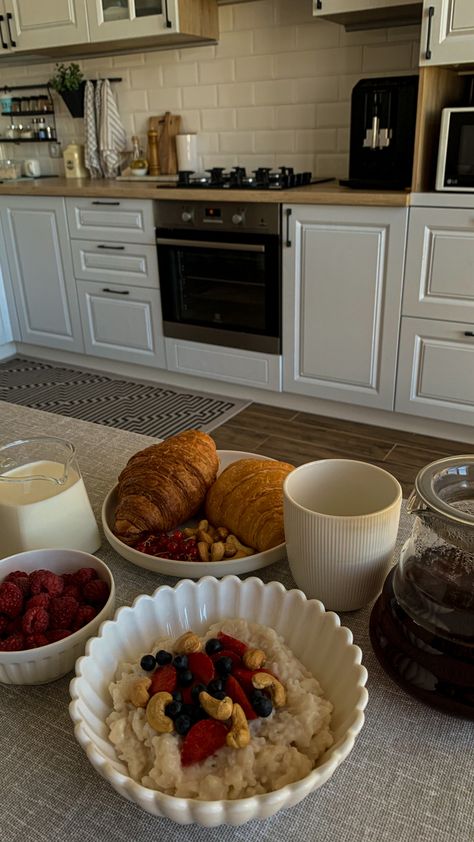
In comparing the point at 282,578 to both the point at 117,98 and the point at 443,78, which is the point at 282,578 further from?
the point at 117,98

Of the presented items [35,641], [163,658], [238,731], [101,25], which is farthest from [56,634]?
[101,25]

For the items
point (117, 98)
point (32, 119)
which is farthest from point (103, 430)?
point (32, 119)

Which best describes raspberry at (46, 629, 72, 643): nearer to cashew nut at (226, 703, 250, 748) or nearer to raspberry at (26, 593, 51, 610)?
raspberry at (26, 593, 51, 610)

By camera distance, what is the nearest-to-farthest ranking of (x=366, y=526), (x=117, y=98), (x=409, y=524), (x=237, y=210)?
(x=366, y=526)
(x=409, y=524)
(x=237, y=210)
(x=117, y=98)

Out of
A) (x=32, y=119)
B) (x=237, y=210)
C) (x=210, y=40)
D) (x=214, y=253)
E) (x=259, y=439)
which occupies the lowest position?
(x=259, y=439)

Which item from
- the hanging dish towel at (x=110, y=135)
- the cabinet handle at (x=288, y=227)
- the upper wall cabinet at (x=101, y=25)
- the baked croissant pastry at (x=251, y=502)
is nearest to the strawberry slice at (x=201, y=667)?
the baked croissant pastry at (x=251, y=502)

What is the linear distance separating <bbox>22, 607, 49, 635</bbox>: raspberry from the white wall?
9.14 feet

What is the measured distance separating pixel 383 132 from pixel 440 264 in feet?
1.91

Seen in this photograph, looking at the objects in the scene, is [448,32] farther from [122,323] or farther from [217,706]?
[217,706]

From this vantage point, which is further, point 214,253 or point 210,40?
point 210,40

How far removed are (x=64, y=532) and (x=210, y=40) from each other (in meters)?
3.08

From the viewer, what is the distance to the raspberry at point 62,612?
0.67 metres

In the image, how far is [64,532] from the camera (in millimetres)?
823

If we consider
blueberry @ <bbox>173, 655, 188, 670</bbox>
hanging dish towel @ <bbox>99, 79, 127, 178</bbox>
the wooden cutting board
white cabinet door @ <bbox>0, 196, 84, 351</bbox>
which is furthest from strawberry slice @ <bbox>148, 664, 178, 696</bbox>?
hanging dish towel @ <bbox>99, 79, 127, 178</bbox>
